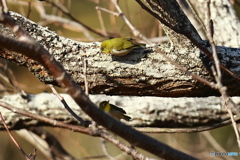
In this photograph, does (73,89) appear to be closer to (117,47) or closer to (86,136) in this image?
(117,47)

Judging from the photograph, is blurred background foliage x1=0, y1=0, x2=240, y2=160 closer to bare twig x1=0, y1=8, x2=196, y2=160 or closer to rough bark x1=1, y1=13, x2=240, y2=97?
rough bark x1=1, y1=13, x2=240, y2=97

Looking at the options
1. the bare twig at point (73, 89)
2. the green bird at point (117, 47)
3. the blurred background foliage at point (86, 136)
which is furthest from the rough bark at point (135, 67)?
the blurred background foliage at point (86, 136)

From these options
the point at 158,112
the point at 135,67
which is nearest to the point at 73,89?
the point at 135,67

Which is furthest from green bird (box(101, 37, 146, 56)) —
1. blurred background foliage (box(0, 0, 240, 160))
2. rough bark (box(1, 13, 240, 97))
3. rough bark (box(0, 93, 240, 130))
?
blurred background foliage (box(0, 0, 240, 160))

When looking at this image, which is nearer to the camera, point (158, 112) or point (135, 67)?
point (135, 67)

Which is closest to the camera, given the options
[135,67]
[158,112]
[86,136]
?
[135,67]

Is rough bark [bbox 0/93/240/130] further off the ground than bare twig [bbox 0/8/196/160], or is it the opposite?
bare twig [bbox 0/8/196/160]

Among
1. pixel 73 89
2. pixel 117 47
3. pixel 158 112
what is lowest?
pixel 158 112

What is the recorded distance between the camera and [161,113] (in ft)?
9.22

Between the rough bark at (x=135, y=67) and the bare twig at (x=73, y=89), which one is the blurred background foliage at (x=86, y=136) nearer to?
the rough bark at (x=135, y=67)

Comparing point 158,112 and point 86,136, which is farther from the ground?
point 158,112

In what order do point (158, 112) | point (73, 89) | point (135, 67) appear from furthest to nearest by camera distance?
point (158, 112) → point (135, 67) → point (73, 89)

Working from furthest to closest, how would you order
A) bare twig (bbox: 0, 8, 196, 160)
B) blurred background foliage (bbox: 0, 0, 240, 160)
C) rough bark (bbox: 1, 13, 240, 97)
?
blurred background foliage (bbox: 0, 0, 240, 160) → rough bark (bbox: 1, 13, 240, 97) → bare twig (bbox: 0, 8, 196, 160)

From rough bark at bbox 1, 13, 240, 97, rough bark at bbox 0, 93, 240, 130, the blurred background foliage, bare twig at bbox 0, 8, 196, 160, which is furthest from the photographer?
the blurred background foliage
